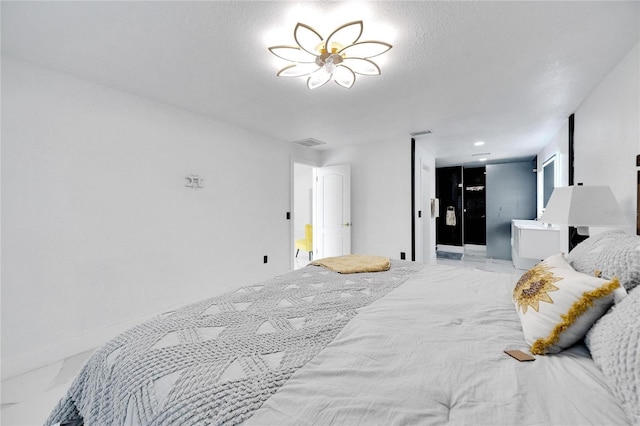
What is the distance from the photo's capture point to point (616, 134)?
1.99 metres

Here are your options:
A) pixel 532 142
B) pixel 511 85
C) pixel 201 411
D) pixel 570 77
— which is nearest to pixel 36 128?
pixel 201 411

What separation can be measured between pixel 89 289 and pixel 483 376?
2920 mm

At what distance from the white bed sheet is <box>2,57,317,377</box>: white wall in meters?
2.45

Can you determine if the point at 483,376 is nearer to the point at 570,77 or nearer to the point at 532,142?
the point at 570,77

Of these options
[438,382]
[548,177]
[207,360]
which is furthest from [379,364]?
[548,177]

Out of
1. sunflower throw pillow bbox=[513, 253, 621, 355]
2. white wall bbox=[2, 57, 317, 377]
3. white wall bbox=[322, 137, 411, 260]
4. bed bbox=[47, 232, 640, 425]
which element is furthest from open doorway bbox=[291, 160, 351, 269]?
sunflower throw pillow bbox=[513, 253, 621, 355]

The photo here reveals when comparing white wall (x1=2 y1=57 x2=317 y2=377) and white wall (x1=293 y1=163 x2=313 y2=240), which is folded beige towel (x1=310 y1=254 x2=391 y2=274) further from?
white wall (x1=293 y1=163 x2=313 y2=240)

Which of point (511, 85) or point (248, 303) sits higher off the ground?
point (511, 85)

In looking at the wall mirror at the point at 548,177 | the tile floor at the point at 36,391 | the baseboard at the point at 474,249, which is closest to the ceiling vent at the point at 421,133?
the wall mirror at the point at 548,177

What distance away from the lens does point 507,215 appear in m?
5.74

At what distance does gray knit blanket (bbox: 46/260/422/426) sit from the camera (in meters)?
0.71

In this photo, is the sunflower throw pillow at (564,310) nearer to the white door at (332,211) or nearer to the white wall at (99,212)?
the white wall at (99,212)

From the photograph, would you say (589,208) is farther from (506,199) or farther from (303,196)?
(303,196)

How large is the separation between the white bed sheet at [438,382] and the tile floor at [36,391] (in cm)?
111
